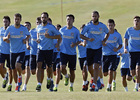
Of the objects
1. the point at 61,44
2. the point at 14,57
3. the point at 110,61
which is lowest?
the point at 110,61

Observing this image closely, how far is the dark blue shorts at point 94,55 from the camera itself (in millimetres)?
15555

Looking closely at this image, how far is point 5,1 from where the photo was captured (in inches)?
2304

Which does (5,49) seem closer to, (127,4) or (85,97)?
(85,97)

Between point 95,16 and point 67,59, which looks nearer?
point 95,16

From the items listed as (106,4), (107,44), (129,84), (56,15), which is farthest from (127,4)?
(107,44)

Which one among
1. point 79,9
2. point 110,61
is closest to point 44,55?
point 110,61

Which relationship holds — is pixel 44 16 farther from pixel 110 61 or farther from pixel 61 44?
pixel 110 61

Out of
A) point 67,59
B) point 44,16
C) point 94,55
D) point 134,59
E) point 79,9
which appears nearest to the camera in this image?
point 44,16

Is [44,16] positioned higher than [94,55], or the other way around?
[44,16]

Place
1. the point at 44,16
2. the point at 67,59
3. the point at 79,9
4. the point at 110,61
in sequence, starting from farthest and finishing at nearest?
the point at 79,9 → the point at 110,61 → the point at 67,59 → the point at 44,16

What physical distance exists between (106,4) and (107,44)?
33.4 meters

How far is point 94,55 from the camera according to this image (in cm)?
1576

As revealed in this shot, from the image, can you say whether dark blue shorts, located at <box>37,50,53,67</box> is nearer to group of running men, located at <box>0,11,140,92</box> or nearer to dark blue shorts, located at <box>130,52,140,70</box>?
group of running men, located at <box>0,11,140,92</box>

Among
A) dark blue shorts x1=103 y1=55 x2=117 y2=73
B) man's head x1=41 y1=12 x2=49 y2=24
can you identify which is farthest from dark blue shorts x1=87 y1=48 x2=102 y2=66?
man's head x1=41 y1=12 x2=49 y2=24
